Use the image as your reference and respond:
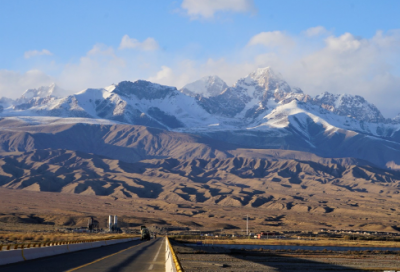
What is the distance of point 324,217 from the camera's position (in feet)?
594

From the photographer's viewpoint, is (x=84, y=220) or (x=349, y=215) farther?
(x=349, y=215)

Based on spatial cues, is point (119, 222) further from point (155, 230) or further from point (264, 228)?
point (264, 228)

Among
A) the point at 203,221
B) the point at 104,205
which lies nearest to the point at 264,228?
the point at 203,221

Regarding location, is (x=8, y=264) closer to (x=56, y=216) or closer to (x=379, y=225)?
(x=56, y=216)

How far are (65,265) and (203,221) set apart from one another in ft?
463

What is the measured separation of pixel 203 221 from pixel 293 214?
38.5 m

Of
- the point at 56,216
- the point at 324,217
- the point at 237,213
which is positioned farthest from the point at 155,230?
the point at 324,217

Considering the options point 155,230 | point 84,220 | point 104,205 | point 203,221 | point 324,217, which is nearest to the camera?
point 155,230

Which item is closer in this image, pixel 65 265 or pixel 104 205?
pixel 65 265

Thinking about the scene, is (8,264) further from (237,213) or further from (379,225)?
(237,213)

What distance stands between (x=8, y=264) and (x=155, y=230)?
357 ft

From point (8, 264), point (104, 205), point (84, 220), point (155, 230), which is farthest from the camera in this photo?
point (104, 205)

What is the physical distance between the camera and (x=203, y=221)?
165 meters

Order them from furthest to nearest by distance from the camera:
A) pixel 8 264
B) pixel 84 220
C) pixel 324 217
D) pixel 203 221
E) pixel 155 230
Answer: pixel 324 217
pixel 203 221
pixel 84 220
pixel 155 230
pixel 8 264
